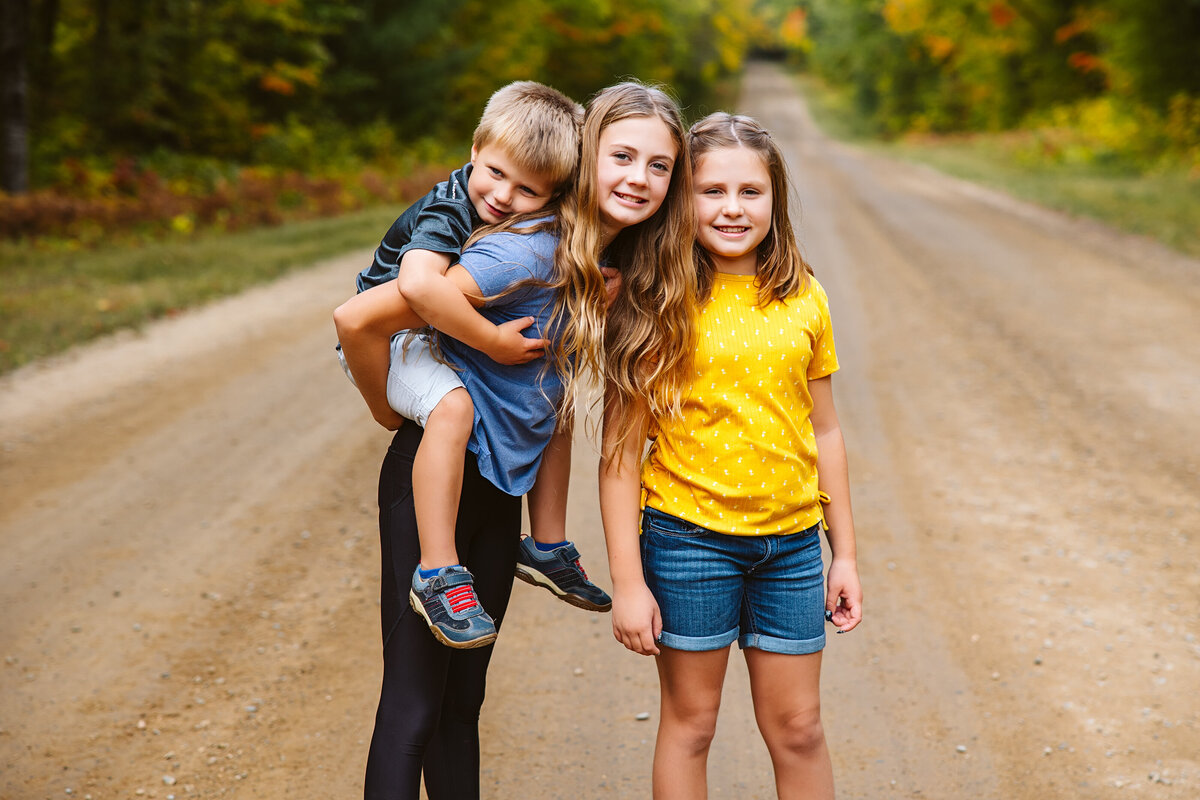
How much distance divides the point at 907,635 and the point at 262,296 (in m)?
8.00

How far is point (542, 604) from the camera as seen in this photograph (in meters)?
4.39

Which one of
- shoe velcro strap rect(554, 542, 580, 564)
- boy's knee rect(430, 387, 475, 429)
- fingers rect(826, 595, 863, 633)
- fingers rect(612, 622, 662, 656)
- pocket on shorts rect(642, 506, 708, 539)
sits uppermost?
boy's knee rect(430, 387, 475, 429)

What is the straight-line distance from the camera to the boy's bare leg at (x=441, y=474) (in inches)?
81.8

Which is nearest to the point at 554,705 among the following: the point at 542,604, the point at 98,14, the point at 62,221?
the point at 542,604

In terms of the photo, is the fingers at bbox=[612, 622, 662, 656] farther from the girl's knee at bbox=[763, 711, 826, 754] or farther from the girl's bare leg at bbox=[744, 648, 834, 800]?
the girl's knee at bbox=[763, 711, 826, 754]

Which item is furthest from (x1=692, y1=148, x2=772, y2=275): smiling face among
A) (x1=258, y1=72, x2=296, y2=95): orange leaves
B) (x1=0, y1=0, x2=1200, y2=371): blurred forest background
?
(x1=258, y1=72, x2=296, y2=95): orange leaves

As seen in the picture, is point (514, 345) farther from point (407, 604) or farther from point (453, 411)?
point (407, 604)

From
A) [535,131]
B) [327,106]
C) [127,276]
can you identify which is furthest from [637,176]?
[327,106]

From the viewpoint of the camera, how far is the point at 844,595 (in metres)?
2.32

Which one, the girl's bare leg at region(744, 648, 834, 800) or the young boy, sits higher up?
the young boy

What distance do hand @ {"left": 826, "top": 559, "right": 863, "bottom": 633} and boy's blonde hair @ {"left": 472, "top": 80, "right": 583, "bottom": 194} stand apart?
1048mm

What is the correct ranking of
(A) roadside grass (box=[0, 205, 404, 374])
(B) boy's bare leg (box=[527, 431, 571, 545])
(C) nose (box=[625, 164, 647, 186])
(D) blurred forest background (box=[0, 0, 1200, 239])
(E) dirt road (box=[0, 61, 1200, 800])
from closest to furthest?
(C) nose (box=[625, 164, 647, 186]) < (B) boy's bare leg (box=[527, 431, 571, 545]) < (E) dirt road (box=[0, 61, 1200, 800]) < (A) roadside grass (box=[0, 205, 404, 374]) < (D) blurred forest background (box=[0, 0, 1200, 239])

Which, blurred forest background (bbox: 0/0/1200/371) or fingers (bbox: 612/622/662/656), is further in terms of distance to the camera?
blurred forest background (bbox: 0/0/1200/371)

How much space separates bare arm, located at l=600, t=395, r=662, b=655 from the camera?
7.00 ft
